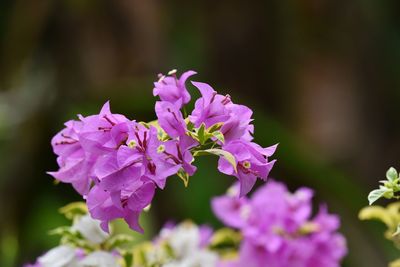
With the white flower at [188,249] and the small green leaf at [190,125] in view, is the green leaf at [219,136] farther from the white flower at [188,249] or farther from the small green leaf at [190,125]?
the white flower at [188,249]

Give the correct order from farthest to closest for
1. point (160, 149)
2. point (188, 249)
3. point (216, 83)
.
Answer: point (216, 83) < point (188, 249) < point (160, 149)

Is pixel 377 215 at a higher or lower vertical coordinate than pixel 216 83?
lower

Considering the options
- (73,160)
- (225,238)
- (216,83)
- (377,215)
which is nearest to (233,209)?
(225,238)

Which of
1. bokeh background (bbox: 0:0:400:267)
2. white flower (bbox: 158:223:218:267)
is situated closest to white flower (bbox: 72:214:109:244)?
white flower (bbox: 158:223:218:267)

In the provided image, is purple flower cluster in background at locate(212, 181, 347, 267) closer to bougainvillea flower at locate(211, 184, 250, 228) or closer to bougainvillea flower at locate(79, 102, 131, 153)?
bougainvillea flower at locate(211, 184, 250, 228)

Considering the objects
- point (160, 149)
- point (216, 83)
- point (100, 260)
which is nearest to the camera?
point (160, 149)

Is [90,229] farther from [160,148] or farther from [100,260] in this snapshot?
[160,148]

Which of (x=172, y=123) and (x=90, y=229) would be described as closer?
(x=172, y=123)
